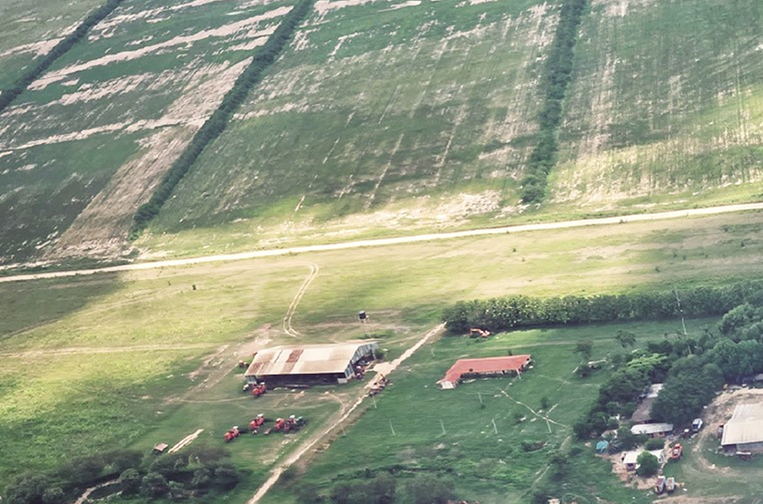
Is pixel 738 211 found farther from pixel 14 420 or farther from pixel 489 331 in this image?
pixel 14 420

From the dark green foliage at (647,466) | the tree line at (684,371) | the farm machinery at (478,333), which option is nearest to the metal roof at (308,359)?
the farm machinery at (478,333)

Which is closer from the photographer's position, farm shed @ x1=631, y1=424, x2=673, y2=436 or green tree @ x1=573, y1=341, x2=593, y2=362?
farm shed @ x1=631, y1=424, x2=673, y2=436

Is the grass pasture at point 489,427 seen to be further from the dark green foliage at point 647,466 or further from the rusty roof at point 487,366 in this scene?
the dark green foliage at point 647,466

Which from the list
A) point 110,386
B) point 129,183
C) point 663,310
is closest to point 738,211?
point 663,310

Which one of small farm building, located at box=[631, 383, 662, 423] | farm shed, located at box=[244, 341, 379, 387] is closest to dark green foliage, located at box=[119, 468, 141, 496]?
farm shed, located at box=[244, 341, 379, 387]

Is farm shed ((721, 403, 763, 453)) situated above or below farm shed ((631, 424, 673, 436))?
above

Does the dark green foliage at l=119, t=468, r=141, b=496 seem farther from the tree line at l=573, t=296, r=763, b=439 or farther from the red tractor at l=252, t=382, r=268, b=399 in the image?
the tree line at l=573, t=296, r=763, b=439

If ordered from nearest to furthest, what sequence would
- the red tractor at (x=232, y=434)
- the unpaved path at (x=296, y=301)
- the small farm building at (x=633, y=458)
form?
the small farm building at (x=633, y=458), the red tractor at (x=232, y=434), the unpaved path at (x=296, y=301)
